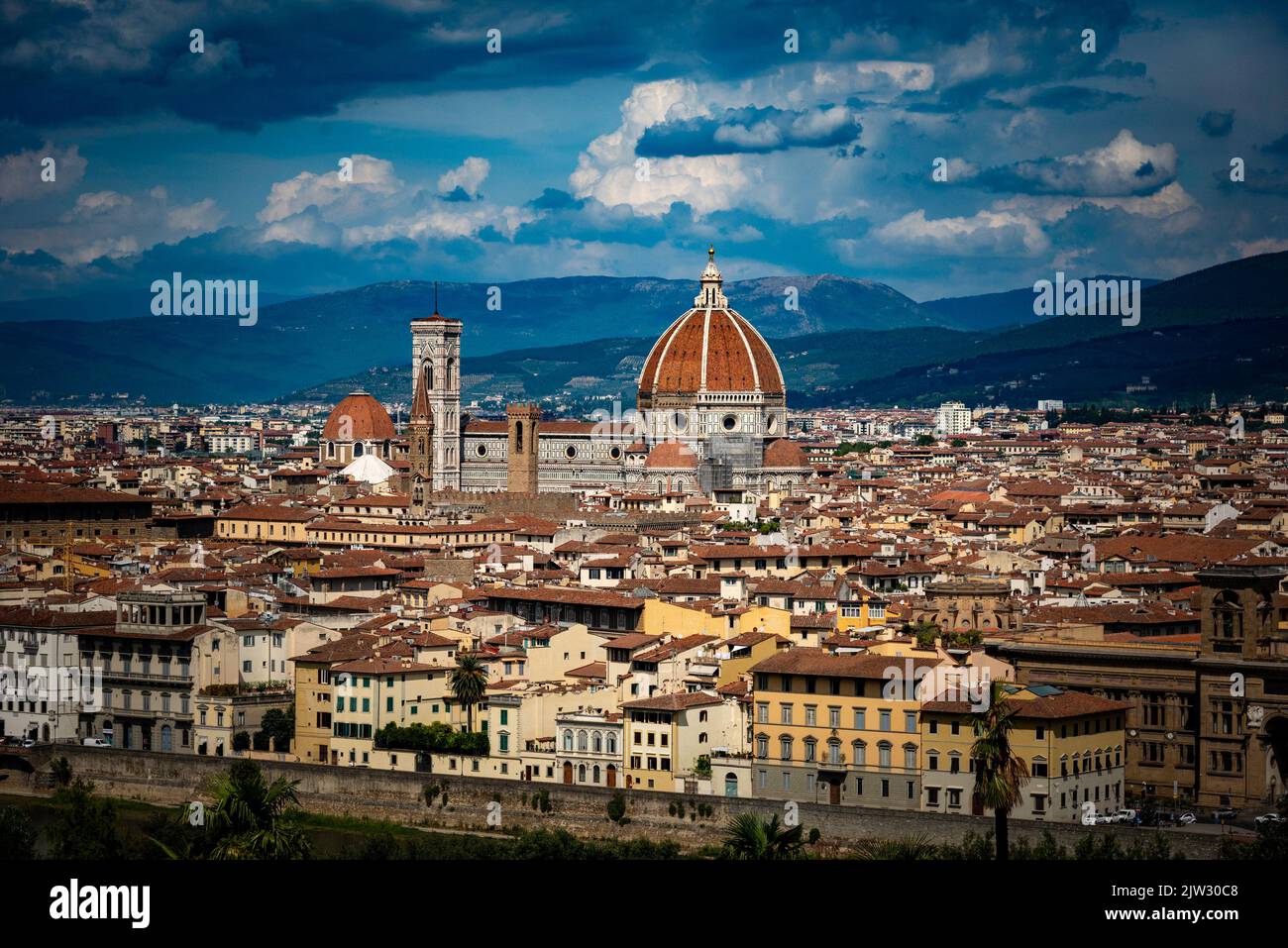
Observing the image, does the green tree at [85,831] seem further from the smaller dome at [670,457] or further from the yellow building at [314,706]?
the smaller dome at [670,457]

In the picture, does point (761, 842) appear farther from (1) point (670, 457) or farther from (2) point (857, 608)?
(1) point (670, 457)

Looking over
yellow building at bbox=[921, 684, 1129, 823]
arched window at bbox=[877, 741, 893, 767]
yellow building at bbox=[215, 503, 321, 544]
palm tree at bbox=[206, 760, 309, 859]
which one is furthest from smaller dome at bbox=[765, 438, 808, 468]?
palm tree at bbox=[206, 760, 309, 859]

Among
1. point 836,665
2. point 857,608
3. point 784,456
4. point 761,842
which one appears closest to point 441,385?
point 784,456

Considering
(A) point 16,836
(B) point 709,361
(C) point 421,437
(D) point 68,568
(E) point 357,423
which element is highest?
(B) point 709,361

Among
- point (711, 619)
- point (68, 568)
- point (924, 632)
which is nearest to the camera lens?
point (924, 632)

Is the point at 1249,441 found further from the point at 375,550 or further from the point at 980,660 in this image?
the point at 980,660
